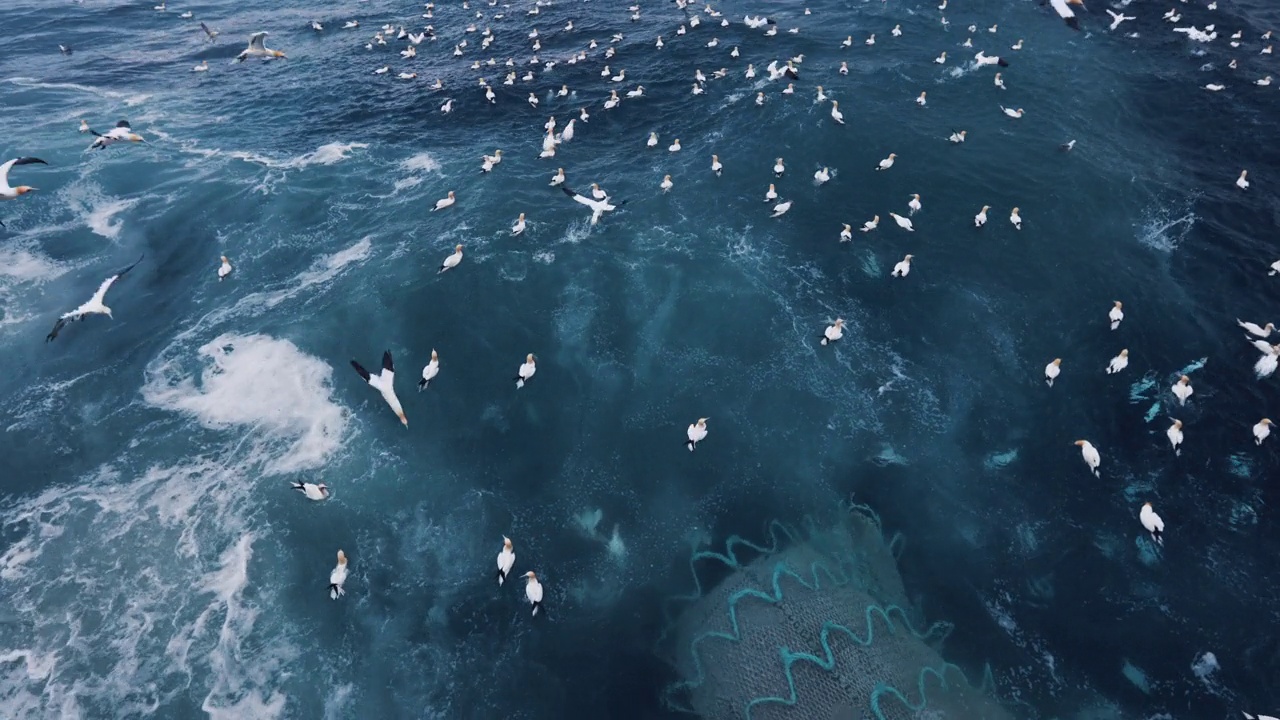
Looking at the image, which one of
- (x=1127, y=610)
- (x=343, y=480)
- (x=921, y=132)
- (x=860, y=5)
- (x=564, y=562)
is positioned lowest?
Answer: (x=1127, y=610)

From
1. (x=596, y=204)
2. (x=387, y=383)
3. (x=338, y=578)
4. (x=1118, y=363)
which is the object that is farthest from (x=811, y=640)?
(x=596, y=204)

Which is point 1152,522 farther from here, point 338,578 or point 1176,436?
point 338,578

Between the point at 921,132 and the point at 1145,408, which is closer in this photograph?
the point at 1145,408

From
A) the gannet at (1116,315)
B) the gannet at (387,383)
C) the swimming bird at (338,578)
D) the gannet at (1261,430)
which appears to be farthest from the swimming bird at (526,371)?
the gannet at (1261,430)

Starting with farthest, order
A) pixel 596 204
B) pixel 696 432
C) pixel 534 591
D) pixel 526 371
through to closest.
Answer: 1. pixel 596 204
2. pixel 526 371
3. pixel 696 432
4. pixel 534 591

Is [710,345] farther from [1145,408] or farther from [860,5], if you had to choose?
[860,5]

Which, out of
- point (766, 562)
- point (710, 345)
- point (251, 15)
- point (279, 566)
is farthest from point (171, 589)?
point (251, 15)

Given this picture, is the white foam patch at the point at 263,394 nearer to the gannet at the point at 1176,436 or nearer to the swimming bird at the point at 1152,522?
the swimming bird at the point at 1152,522

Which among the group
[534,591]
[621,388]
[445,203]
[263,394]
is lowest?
[534,591]
